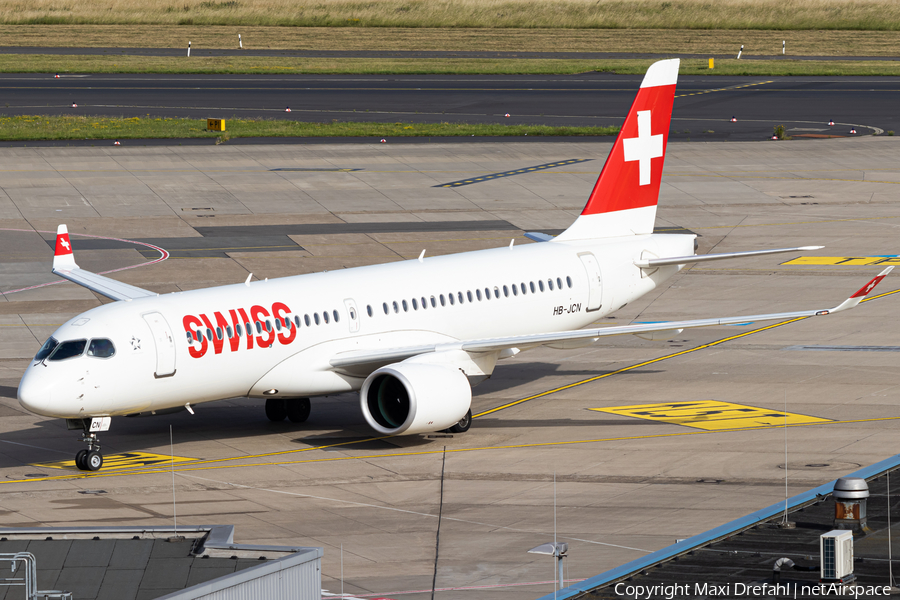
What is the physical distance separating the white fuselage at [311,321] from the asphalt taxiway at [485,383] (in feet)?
6.02

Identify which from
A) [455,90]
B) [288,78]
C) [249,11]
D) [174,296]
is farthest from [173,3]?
[174,296]

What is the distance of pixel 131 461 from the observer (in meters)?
32.1

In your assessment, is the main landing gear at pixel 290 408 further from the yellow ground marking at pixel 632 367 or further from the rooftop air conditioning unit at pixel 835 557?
the rooftop air conditioning unit at pixel 835 557


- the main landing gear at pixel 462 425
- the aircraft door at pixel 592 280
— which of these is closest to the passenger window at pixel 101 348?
the main landing gear at pixel 462 425

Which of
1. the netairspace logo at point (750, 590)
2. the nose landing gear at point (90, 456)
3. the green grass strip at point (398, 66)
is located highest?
the green grass strip at point (398, 66)

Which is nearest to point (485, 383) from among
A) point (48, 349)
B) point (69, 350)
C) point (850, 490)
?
point (69, 350)

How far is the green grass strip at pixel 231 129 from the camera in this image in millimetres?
79875

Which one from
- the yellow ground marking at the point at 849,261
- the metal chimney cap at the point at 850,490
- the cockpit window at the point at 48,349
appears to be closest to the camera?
the metal chimney cap at the point at 850,490

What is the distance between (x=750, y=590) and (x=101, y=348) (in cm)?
1768

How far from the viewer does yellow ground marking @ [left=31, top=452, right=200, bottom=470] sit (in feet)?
104

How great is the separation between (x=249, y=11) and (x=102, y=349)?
418 ft

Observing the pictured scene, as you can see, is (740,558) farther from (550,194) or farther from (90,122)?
(90,122)

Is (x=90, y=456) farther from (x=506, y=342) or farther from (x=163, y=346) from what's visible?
(x=506, y=342)

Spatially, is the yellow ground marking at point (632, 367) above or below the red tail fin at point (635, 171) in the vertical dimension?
below
